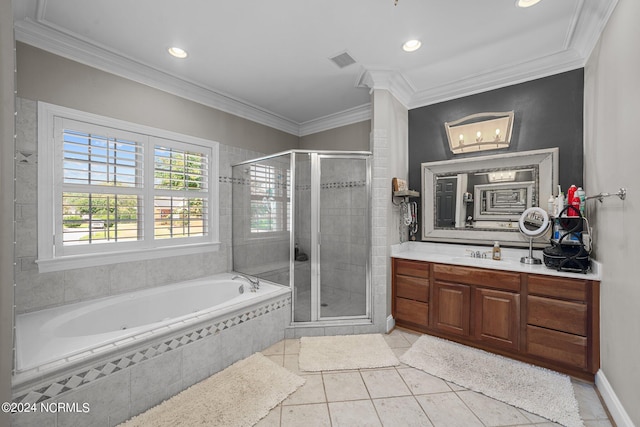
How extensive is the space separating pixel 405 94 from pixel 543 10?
133 cm

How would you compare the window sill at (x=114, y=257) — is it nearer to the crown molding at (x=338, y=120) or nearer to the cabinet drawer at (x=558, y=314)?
the crown molding at (x=338, y=120)

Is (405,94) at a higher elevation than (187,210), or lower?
higher

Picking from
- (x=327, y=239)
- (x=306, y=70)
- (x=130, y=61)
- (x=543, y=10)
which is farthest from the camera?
(x=327, y=239)

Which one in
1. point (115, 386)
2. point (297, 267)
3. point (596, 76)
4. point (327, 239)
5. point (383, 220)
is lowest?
point (115, 386)

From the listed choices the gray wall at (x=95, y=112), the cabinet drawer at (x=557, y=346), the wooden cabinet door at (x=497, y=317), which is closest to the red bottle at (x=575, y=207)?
the wooden cabinet door at (x=497, y=317)

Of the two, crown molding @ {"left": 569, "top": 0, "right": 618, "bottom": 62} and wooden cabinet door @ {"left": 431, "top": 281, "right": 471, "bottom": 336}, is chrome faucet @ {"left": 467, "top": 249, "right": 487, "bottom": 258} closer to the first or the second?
wooden cabinet door @ {"left": 431, "top": 281, "right": 471, "bottom": 336}

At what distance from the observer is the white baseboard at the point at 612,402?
151 cm

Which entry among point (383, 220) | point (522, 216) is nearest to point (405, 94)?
point (383, 220)

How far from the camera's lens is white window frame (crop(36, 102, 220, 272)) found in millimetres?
2039

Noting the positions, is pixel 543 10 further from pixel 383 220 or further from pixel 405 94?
pixel 383 220

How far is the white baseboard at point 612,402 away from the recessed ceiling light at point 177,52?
4035 millimetres

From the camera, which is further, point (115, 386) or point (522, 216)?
point (522, 216)

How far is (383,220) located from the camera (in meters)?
2.79

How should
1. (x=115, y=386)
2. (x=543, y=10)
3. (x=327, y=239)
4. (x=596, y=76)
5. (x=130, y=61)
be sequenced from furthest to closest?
(x=327, y=239), (x=130, y=61), (x=596, y=76), (x=543, y=10), (x=115, y=386)
